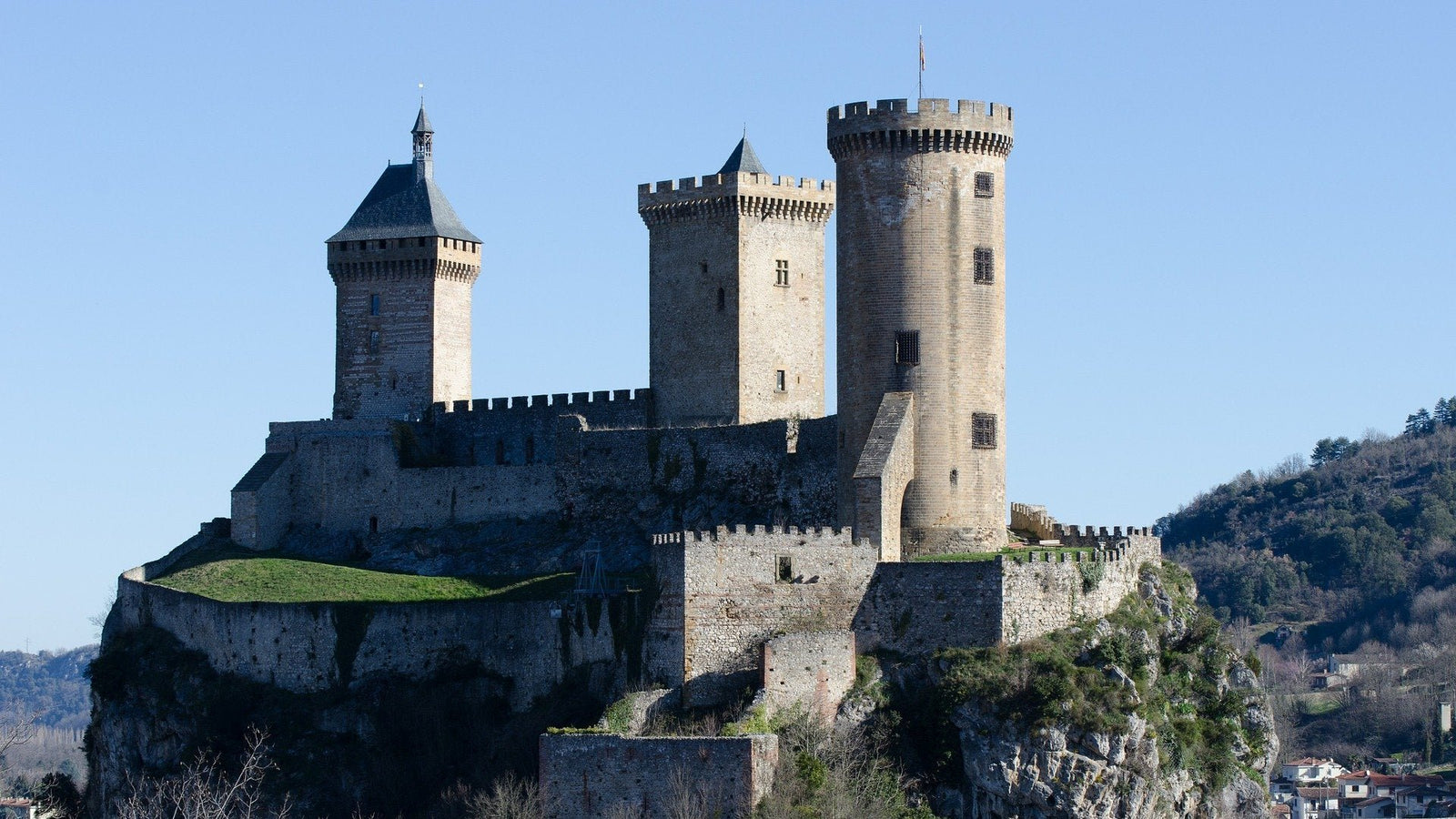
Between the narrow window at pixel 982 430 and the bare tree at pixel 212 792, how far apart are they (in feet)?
64.3

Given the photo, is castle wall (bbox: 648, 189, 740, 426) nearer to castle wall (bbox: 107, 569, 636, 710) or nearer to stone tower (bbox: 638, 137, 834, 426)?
stone tower (bbox: 638, 137, 834, 426)

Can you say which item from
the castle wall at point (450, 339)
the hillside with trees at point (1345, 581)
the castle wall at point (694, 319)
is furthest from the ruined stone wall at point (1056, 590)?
the hillside with trees at point (1345, 581)

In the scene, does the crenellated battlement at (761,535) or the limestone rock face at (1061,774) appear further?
the crenellated battlement at (761,535)

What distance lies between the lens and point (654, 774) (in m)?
57.7

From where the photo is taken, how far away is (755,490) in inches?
2859

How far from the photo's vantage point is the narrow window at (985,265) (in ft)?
219

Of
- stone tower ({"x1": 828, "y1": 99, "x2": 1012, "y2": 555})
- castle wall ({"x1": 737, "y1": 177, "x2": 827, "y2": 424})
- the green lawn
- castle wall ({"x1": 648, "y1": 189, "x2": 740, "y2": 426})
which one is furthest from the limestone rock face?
castle wall ({"x1": 648, "y1": 189, "x2": 740, "y2": 426})

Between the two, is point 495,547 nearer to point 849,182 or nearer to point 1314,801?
point 849,182

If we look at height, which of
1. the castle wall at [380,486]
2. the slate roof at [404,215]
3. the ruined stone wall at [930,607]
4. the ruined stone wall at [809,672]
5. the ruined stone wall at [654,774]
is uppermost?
the slate roof at [404,215]

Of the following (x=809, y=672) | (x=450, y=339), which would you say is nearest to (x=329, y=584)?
(x=450, y=339)

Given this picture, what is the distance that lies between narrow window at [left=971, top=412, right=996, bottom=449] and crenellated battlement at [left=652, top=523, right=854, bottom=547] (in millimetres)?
5030

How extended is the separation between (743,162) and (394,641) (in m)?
17.0

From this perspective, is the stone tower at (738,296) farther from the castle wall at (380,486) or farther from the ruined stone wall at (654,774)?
the ruined stone wall at (654,774)

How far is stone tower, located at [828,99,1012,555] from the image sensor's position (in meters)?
66.2
